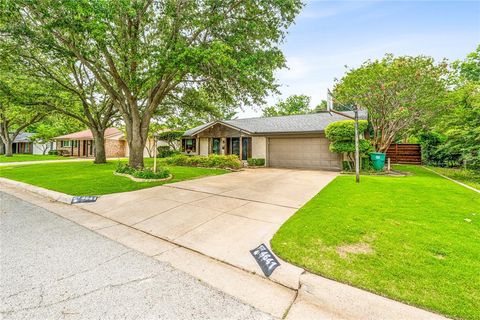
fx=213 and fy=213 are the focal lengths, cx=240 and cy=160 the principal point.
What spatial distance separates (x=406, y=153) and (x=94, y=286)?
875 inches

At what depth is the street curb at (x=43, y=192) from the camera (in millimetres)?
6656

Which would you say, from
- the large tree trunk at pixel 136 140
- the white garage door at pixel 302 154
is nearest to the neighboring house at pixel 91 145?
the large tree trunk at pixel 136 140

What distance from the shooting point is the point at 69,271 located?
2895 millimetres

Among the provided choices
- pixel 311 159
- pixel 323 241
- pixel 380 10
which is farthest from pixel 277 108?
pixel 323 241

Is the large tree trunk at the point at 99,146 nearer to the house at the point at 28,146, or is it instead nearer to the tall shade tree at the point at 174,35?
the tall shade tree at the point at 174,35

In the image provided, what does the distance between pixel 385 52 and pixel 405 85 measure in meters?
2.19

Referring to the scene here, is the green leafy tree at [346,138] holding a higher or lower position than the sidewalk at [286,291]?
higher

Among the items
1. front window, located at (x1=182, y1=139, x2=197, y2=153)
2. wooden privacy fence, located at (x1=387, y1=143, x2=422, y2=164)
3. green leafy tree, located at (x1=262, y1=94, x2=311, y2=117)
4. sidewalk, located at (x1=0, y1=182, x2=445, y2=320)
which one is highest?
green leafy tree, located at (x1=262, y1=94, x2=311, y2=117)

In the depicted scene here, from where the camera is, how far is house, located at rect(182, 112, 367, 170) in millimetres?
14586

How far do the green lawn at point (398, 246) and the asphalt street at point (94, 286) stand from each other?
1411mm

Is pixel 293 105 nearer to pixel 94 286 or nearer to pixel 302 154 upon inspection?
pixel 302 154

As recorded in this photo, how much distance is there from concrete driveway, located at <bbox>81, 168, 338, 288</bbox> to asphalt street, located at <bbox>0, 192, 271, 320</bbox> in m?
0.77

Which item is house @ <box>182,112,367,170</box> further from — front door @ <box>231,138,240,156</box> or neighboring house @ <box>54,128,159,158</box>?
neighboring house @ <box>54,128,159,158</box>

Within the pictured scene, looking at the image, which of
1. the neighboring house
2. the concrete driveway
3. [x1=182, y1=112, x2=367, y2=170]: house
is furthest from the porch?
the concrete driveway
